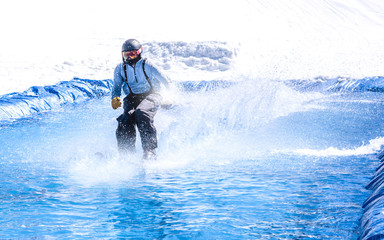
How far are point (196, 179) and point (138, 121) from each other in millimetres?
940

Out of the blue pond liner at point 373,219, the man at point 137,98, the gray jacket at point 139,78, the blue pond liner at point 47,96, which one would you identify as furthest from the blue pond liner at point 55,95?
the blue pond liner at point 373,219

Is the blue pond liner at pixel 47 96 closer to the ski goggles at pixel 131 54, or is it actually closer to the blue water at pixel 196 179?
the blue water at pixel 196 179

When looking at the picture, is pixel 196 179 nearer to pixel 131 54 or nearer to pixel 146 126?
pixel 146 126

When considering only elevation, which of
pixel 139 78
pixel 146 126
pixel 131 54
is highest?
pixel 131 54

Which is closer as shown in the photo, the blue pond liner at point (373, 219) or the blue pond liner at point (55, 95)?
the blue pond liner at point (373, 219)

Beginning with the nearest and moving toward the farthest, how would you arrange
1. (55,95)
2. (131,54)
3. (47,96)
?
(131,54)
(47,96)
(55,95)

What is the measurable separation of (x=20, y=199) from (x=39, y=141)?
268 cm

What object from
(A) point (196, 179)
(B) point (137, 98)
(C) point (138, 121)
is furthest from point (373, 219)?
(B) point (137, 98)

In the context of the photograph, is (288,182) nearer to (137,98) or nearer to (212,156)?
(212,156)

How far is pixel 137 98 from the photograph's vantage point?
448cm

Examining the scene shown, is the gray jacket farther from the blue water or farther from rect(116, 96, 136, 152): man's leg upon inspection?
the blue water

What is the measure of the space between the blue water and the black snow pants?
20cm

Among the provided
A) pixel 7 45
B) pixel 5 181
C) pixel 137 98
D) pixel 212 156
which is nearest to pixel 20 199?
pixel 5 181

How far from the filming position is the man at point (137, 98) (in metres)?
4.25
